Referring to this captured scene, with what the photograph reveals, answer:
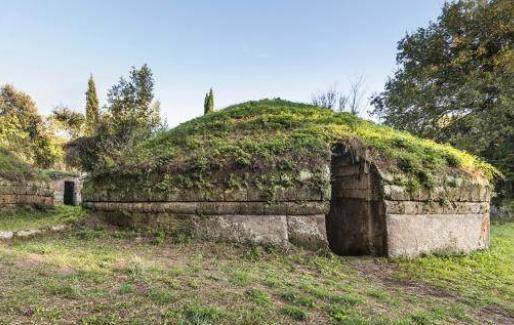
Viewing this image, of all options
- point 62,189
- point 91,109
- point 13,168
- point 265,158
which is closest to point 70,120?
point 91,109

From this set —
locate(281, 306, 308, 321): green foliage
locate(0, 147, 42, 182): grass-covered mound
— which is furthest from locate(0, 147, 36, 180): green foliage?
locate(281, 306, 308, 321): green foliage

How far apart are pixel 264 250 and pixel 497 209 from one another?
17.2 metres

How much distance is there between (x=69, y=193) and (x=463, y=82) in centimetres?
1737

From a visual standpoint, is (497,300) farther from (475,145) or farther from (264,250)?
(475,145)

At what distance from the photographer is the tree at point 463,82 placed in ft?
57.7

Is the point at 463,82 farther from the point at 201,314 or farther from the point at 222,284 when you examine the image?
the point at 201,314

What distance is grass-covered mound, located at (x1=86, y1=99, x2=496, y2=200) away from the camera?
7883 millimetres

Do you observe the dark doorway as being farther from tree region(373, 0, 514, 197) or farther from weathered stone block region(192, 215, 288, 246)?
tree region(373, 0, 514, 197)

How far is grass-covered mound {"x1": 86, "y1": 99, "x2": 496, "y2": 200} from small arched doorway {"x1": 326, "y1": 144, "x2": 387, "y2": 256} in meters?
0.26

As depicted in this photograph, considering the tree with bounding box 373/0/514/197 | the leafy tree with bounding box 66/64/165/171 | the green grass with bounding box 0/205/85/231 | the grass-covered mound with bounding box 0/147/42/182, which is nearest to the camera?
the green grass with bounding box 0/205/85/231

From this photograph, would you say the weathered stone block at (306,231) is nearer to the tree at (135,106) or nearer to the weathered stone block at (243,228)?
the weathered stone block at (243,228)

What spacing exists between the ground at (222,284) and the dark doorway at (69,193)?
9602 mm

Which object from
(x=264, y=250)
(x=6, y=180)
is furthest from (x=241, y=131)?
(x=6, y=180)

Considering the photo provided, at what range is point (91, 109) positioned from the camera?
34125 mm
